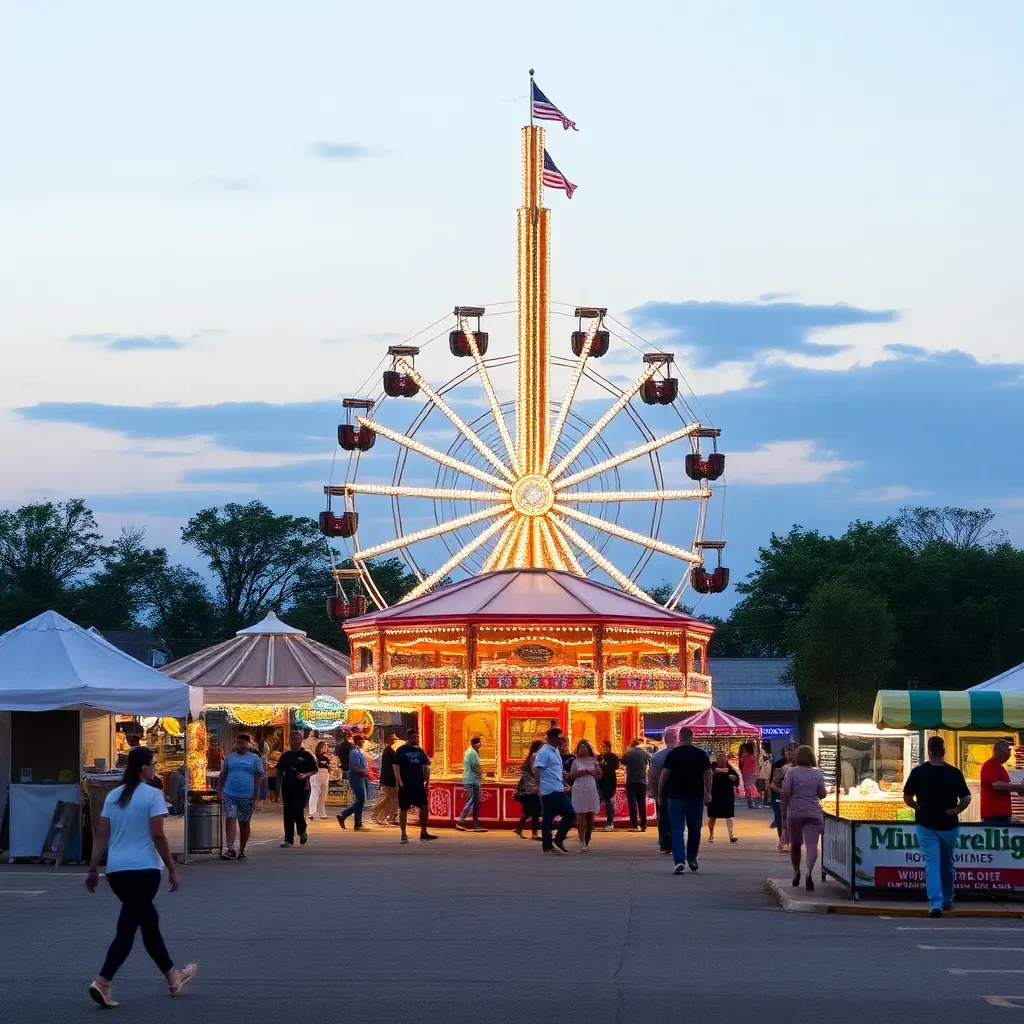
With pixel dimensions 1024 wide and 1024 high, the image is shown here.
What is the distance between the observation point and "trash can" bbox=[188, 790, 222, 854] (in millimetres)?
23953

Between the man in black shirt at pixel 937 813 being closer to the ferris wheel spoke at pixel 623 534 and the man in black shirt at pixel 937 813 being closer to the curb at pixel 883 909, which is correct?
the curb at pixel 883 909

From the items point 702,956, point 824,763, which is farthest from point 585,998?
point 824,763

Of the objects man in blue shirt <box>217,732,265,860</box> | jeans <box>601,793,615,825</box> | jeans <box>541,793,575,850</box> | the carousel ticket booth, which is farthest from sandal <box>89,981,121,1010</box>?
the carousel ticket booth

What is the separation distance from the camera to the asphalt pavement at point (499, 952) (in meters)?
10.6

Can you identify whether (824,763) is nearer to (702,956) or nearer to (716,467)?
(716,467)

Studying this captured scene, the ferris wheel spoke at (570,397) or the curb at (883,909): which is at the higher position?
the ferris wheel spoke at (570,397)

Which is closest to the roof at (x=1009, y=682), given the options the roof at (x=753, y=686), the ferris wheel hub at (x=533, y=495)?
the ferris wheel hub at (x=533, y=495)

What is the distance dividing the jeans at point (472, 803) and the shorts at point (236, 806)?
23.7ft

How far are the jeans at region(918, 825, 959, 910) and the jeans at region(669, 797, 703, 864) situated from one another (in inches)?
191

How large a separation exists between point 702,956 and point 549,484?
88.8ft

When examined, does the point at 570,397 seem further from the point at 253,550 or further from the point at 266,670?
the point at 253,550

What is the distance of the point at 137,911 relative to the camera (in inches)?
433

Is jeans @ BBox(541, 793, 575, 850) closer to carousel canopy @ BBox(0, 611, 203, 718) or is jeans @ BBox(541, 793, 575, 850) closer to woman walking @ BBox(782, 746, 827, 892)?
carousel canopy @ BBox(0, 611, 203, 718)

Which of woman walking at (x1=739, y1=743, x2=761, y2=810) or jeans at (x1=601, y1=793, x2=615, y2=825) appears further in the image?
woman walking at (x1=739, y1=743, x2=761, y2=810)
